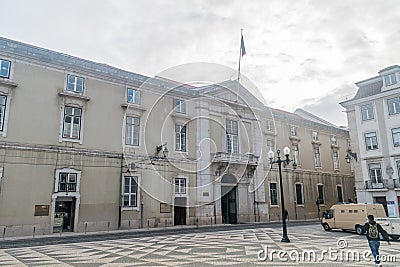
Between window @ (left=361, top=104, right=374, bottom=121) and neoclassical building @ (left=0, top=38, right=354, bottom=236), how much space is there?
846 centimetres

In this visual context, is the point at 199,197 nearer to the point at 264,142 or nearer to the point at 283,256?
the point at 264,142

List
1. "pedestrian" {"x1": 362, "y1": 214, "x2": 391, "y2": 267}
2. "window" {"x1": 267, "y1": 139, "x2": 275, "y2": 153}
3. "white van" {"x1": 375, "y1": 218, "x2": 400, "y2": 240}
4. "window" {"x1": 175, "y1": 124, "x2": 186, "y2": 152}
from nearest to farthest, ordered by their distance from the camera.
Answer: "pedestrian" {"x1": 362, "y1": 214, "x2": 391, "y2": 267} → "white van" {"x1": 375, "y1": 218, "x2": 400, "y2": 240} → "window" {"x1": 175, "y1": 124, "x2": 186, "y2": 152} → "window" {"x1": 267, "y1": 139, "x2": 275, "y2": 153}

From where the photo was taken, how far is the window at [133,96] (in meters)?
24.5

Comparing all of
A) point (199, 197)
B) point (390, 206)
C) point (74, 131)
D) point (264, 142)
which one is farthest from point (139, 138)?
point (390, 206)

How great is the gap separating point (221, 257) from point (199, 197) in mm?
15718

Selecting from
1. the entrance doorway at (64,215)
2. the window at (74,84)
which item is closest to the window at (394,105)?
the window at (74,84)

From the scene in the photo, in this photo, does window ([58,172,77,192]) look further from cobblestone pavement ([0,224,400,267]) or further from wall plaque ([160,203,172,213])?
wall plaque ([160,203,172,213])

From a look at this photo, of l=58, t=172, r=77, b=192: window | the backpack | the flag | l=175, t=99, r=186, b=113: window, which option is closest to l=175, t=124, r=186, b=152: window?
l=175, t=99, r=186, b=113: window

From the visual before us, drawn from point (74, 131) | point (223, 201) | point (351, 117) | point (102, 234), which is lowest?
point (102, 234)

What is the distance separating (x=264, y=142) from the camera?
111 feet

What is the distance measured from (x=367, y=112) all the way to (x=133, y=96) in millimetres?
21803

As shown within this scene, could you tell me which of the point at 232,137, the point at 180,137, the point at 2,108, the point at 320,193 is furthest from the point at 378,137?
the point at 2,108

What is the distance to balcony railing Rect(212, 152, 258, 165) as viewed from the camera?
2848cm

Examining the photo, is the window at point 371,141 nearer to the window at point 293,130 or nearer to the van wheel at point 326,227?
the window at point 293,130
